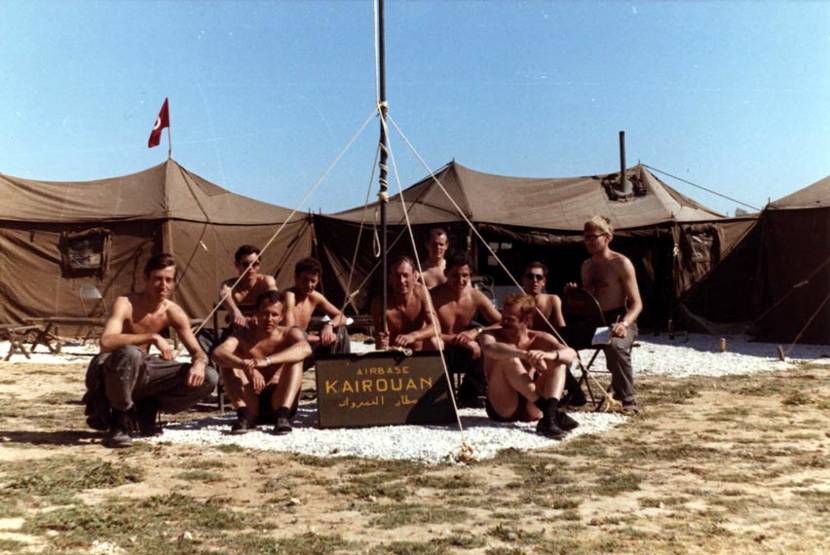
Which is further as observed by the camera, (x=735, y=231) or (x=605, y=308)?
(x=735, y=231)

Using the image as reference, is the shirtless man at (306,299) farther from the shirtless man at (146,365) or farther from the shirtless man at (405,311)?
the shirtless man at (146,365)

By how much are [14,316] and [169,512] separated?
1102 cm

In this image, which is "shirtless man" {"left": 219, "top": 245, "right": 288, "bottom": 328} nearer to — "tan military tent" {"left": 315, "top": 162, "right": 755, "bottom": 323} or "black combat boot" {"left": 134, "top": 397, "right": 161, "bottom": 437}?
"black combat boot" {"left": 134, "top": 397, "right": 161, "bottom": 437}

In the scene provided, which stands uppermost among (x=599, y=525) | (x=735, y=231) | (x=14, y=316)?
→ (x=735, y=231)

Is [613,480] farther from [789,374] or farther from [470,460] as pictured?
[789,374]

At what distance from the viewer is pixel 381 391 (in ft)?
19.0

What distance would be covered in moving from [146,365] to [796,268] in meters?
10.1

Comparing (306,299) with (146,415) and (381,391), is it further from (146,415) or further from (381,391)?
(146,415)

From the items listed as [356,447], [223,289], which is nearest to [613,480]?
[356,447]

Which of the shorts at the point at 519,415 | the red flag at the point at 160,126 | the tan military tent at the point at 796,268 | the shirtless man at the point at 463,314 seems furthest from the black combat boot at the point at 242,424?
the red flag at the point at 160,126

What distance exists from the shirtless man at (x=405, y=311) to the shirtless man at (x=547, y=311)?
82 cm

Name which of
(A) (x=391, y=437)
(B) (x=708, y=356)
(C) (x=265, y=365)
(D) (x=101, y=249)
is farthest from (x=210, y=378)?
(D) (x=101, y=249)

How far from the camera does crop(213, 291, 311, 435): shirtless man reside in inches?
222

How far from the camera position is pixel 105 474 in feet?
14.4
